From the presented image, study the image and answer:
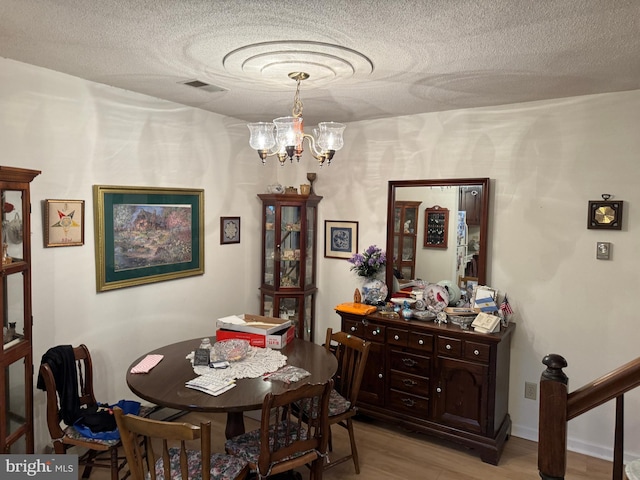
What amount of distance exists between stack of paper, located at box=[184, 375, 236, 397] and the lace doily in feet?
0.15

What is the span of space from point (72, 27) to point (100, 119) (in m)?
1.06

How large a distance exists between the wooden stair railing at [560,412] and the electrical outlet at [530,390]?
2094 mm

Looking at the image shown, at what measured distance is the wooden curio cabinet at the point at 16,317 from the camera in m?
2.14

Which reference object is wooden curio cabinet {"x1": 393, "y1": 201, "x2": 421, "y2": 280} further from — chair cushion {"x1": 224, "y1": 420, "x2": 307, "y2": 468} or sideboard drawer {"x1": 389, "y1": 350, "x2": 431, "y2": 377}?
chair cushion {"x1": 224, "y1": 420, "x2": 307, "y2": 468}

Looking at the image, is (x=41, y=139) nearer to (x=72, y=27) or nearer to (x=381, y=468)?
(x=72, y=27)

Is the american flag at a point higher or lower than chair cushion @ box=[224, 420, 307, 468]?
higher

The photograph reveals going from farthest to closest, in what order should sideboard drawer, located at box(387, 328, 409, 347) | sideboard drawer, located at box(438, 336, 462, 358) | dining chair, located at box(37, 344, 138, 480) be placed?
sideboard drawer, located at box(387, 328, 409, 347), sideboard drawer, located at box(438, 336, 462, 358), dining chair, located at box(37, 344, 138, 480)

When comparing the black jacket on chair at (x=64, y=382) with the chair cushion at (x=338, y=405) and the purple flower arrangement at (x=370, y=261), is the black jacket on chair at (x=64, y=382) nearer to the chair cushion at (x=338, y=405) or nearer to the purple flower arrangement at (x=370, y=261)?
the chair cushion at (x=338, y=405)

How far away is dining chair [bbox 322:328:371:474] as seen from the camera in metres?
2.80

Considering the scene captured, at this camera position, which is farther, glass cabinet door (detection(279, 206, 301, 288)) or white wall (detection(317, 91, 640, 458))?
glass cabinet door (detection(279, 206, 301, 288))

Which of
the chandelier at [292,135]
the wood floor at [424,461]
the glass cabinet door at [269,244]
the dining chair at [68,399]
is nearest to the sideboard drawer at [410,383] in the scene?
the wood floor at [424,461]

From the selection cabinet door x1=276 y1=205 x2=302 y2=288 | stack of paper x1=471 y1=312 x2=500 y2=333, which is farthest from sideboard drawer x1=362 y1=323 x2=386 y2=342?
cabinet door x1=276 y1=205 x2=302 y2=288

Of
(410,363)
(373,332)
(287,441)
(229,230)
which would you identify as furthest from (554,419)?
(229,230)

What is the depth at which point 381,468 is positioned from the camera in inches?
117
